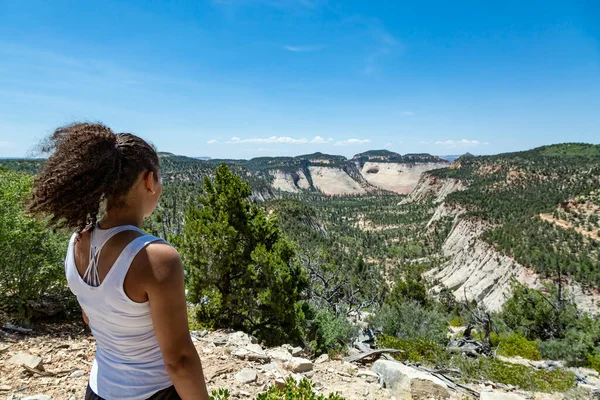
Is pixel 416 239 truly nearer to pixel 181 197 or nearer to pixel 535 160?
pixel 535 160

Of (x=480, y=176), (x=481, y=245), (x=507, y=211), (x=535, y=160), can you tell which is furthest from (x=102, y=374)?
(x=480, y=176)

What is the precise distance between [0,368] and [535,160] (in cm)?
9850

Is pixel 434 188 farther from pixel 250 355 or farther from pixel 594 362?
pixel 250 355

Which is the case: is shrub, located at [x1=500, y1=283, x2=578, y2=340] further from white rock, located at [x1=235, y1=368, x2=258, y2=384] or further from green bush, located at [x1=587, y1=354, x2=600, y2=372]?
white rock, located at [x1=235, y1=368, x2=258, y2=384]

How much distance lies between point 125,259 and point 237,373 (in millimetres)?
4712

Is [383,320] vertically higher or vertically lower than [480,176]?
lower

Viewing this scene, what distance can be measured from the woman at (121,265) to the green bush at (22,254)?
661 centimetres

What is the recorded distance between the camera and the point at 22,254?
7027 millimetres

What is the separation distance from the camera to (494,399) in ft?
16.9

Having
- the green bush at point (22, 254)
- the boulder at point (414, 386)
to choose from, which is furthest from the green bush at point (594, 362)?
the green bush at point (22, 254)

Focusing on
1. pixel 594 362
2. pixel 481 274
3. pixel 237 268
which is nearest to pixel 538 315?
pixel 594 362

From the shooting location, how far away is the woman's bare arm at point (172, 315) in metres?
1.29

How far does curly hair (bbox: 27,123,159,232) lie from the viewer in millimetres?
1471

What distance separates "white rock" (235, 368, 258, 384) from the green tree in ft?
10.9
